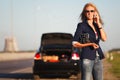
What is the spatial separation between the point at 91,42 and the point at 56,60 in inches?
427

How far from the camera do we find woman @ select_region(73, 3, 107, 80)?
571 centimetres

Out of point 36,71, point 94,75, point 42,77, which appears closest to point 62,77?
point 42,77

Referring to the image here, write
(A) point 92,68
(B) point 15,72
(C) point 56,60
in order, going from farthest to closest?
1. (B) point 15,72
2. (C) point 56,60
3. (A) point 92,68

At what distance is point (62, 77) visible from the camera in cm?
1781

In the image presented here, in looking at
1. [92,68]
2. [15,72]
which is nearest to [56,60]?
[15,72]

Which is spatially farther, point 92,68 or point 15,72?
point 15,72

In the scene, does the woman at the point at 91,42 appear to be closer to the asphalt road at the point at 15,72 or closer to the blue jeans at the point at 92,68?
the blue jeans at the point at 92,68

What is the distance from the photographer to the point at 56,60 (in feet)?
54.3

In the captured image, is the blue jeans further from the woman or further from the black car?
the black car

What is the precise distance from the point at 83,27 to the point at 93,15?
22 cm

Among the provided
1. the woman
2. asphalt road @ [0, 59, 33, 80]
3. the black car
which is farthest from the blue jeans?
asphalt road @ [0, 59, 33, 80]

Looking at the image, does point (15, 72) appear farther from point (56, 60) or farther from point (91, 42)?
point (91, 42)

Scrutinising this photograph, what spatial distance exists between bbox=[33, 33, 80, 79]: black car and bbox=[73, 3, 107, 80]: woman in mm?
10234

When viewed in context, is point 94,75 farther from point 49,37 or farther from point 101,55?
point 49,37
